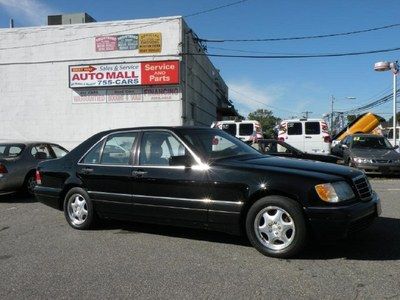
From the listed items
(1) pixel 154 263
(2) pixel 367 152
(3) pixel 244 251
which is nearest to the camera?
(1) pixel 154 263

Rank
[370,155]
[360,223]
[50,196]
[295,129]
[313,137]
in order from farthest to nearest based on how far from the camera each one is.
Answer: [295,129] → [313,137] → [370,155] → [50,196] → [360,223]

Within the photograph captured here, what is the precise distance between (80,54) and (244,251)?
1899 cm

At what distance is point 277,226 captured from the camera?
529 cm

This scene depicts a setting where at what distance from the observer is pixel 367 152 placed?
15.5 meters

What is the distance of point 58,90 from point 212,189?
62.4 ft

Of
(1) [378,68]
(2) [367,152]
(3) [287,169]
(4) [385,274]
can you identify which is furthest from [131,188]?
(1) [378,68]

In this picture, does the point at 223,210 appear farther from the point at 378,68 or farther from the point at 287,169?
the point at 378,68

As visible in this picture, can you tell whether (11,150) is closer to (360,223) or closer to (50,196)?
(50,196)

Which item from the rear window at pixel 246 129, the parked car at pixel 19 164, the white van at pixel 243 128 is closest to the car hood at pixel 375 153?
the white van at pixel 243 128

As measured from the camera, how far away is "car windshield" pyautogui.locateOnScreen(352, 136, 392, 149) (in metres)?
16.5

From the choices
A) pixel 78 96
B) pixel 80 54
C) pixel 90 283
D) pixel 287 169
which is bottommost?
pixel 90 283

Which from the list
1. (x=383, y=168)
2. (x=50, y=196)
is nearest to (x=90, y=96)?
(x=383, y=168)

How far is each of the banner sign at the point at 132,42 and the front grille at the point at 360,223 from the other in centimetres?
1773

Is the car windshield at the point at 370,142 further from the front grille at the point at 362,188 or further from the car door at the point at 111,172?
the car door at the point at 111,172
